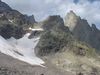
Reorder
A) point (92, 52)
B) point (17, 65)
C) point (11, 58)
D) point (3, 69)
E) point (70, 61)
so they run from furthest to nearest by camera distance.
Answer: point (92, 52) < point (70, 61) < point (11, 58) < point (17, 65) < point (3, 69)

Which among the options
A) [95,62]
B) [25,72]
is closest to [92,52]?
[95,62]

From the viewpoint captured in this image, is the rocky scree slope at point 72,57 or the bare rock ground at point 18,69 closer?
the bare rock ground at point 18,69

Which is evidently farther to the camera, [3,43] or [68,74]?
[3,43]

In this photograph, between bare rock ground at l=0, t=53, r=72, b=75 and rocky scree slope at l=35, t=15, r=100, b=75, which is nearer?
bare rock ground at l=0, t=53, r=72, b=75

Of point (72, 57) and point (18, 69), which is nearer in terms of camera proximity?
point (18, 69)

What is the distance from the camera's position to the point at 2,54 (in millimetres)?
172500

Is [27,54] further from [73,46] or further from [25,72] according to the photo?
[25,72]

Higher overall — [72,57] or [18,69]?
[72,57]

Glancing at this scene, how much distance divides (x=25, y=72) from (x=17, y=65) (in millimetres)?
13955

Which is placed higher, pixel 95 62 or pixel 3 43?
pixel 3 43

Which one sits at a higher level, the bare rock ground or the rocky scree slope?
the rocky scree slope

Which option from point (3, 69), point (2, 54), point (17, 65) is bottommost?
point (3, 69)

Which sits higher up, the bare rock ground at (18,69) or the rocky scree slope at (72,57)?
the rocky scree slope at (72,57)

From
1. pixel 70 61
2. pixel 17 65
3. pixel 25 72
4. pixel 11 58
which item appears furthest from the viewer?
pixel 70 61
